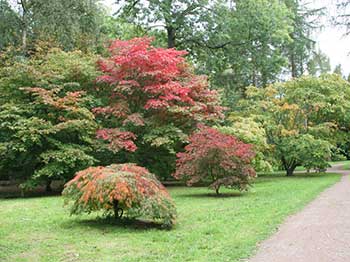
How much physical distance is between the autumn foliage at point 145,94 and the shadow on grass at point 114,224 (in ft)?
19.9

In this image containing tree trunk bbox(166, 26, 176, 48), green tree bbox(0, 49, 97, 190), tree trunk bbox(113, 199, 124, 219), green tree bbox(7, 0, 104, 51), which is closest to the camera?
tree trunk bbox(113, 199, 124, 219)

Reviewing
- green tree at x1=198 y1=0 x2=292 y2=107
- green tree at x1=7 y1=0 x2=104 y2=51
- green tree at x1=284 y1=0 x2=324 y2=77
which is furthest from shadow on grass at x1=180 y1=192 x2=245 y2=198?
green tree at x1=284 y1=0 x2=324 y2=77

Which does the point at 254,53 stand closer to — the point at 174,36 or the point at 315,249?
the point at 174,36

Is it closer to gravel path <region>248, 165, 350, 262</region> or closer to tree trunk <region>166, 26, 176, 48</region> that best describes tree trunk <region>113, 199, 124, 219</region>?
gravel path <region>248, 165, 350, 262</region>

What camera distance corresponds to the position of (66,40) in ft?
60.2

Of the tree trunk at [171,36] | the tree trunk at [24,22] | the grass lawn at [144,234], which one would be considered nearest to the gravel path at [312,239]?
the grass lawn at [144,234]

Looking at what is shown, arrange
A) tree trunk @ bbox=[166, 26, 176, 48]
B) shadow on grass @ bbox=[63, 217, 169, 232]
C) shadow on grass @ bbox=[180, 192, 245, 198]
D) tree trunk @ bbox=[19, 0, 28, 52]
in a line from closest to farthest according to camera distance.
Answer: shadow on grass @ bbox=[63, 217, 169, 232] → shadow on grass @ bbox=[180, 192, 245, 198] → tree trunk @ bbox=[19, 0, 28, 52] → tree trunk @ bbox=[166, 26, 176, 48]

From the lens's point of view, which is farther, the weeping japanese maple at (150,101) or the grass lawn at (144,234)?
the weeping japanese maple at (150,101)

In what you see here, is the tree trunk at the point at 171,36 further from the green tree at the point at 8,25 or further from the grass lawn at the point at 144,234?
the grass lawn at the point at 144,234

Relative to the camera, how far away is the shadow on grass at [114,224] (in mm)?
7725

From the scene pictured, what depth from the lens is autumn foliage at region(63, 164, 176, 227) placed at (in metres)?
7.38

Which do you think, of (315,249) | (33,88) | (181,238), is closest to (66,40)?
(33,88)

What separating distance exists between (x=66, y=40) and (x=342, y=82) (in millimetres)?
14516

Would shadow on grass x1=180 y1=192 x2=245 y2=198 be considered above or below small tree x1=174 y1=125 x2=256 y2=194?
below
